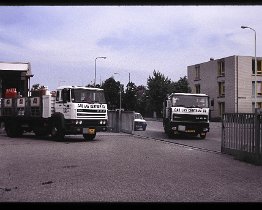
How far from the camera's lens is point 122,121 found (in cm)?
2614

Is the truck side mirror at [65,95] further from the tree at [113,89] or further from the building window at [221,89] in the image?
the building window at [221,89]

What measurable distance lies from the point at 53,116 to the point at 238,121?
9591 mm

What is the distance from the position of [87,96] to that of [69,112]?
4.10ft

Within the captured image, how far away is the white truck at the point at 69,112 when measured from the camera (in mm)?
17859

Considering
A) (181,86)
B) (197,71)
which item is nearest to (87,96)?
(181,86)

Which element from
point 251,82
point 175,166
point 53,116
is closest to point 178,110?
point 53,116

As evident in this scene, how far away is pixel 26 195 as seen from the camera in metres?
6.81

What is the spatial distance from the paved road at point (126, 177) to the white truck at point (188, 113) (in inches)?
255

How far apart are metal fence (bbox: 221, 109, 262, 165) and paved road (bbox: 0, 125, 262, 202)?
0.40m

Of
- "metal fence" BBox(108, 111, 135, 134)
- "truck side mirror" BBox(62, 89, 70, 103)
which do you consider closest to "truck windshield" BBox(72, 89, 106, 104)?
"truck side mirror" BBox(62, 89, 70, 103)

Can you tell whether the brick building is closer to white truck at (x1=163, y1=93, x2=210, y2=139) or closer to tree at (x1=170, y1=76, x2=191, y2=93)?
tree at (x1=170, y1=76, x2=191, y2=93)

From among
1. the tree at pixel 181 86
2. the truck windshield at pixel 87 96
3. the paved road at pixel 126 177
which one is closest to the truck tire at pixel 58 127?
the truck windshield at pixel 87 96

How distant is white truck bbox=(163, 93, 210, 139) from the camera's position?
19.7 metres
